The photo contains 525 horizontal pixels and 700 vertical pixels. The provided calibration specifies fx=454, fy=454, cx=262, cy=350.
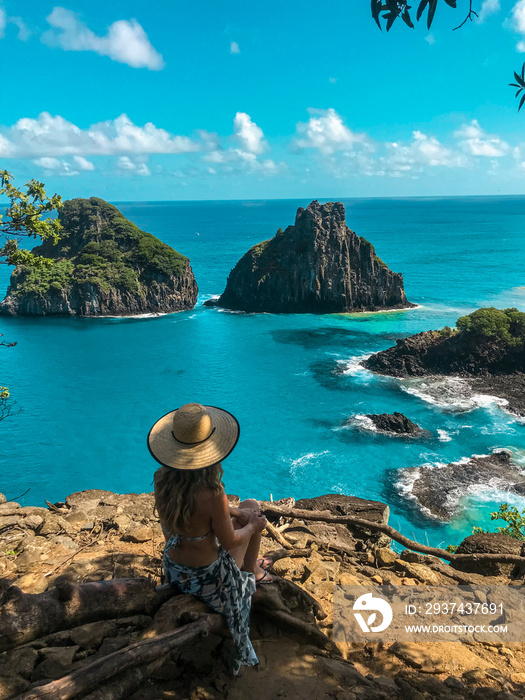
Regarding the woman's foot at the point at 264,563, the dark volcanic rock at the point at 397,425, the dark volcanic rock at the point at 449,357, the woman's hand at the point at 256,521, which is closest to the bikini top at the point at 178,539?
the woman's hand at the point at 256,521

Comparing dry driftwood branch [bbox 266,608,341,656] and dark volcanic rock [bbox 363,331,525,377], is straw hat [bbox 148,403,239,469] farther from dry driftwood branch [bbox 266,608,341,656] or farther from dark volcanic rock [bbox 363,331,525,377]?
dark volcanic rock [bbox 363,331,525,377]

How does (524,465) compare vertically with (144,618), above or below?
below

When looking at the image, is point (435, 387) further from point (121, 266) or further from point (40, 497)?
point (121, 266)

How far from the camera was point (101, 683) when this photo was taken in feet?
11.7

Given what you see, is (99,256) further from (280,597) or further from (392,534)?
(280,597)

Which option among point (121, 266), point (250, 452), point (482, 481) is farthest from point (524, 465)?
point (121, 266)

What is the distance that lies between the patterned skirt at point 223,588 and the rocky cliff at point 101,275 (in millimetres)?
73682

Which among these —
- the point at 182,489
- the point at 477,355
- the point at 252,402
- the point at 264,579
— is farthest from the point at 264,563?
the point at 477,355

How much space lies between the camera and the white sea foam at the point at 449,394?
3969 centimetres

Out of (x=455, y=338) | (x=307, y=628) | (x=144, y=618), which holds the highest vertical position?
(x=144, y=618)

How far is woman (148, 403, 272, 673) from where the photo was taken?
13.3ft

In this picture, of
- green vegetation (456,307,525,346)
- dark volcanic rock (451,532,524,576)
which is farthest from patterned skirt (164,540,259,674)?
green vegetation (456,307,525,346)

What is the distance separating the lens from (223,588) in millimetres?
4398

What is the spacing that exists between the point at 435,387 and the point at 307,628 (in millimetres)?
41948
